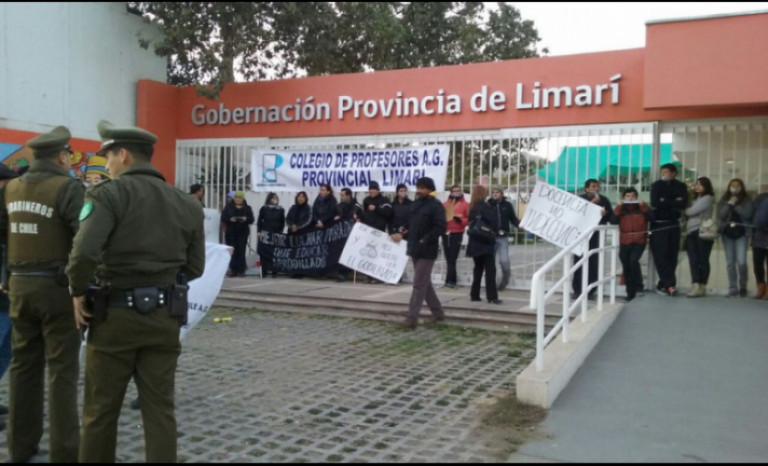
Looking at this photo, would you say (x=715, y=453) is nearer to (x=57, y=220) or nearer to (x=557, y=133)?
(x=57, y=220)

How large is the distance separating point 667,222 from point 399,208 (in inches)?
162

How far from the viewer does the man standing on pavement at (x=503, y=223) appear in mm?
10797

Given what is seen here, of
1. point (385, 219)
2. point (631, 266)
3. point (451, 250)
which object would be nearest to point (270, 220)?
point (385, 219)

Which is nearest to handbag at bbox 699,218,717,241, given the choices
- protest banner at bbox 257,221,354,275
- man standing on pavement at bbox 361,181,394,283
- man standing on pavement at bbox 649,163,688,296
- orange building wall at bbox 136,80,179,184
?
man standing on pavement at bbox 649,163,688,296

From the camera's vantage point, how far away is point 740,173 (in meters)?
10.1

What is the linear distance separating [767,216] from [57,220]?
335 inches

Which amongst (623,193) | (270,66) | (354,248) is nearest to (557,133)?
(623,193)

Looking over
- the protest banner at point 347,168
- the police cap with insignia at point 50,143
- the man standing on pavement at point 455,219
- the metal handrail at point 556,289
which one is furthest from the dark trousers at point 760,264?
the police cap with insignia at point 50,143

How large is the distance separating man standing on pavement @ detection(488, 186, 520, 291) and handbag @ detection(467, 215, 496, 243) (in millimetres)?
1065

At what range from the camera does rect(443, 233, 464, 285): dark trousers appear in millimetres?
11336

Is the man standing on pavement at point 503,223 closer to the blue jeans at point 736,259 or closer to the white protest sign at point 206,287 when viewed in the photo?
the blue jeans at point 736,259

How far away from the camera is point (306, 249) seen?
12773 mm

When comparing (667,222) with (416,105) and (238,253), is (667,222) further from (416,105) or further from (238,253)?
(238,253)

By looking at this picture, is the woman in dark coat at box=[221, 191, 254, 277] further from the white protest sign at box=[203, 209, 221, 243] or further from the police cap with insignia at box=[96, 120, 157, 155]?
the police cap with insignia at box=[96, 120, 157, 155]
